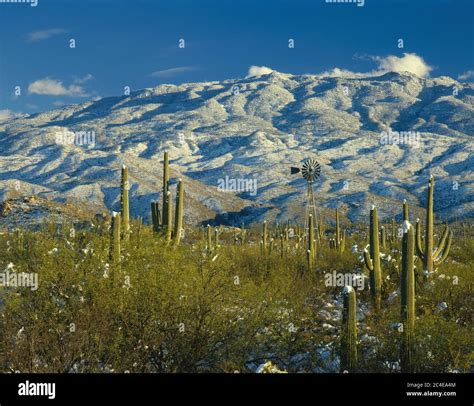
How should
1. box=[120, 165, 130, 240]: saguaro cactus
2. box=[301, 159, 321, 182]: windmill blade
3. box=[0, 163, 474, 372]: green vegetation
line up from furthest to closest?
box=[301, 159, 321, 182]: windmill blade < box=[120, 165, 130, 240]: saguaro cactus < box=[0, 163, 474, 372]: green vegetation

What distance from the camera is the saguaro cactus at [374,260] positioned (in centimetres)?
1786

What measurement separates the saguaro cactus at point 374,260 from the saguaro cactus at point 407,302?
5.32 metres

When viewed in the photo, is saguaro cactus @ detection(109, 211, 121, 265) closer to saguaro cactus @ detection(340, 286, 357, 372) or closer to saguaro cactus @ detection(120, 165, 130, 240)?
saguaro cactus @ detection(120, 165, 130, 240)

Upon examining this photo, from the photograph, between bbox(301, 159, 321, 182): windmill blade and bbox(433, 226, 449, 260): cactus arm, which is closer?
bbox(433, 226, 449, 260): cactus arm

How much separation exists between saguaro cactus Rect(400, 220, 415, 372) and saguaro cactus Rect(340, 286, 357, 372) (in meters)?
1.24

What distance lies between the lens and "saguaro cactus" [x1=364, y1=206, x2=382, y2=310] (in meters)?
17.9

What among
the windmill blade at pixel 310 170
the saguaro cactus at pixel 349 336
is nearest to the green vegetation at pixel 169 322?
the saguaro cactus at pixel 349 336

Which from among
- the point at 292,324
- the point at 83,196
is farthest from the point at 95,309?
the point at 83,196

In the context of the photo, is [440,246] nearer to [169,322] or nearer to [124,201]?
[124,201]

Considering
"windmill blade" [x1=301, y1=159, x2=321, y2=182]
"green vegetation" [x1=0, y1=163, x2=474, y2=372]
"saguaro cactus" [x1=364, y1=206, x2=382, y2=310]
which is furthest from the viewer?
"windmill blade" [x1=301, y1=159, x2=321, y2=182]

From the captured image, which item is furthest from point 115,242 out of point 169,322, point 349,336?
point 349,336

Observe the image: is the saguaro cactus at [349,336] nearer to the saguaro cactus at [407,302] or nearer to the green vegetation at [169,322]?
the green vegetation at [169,322]

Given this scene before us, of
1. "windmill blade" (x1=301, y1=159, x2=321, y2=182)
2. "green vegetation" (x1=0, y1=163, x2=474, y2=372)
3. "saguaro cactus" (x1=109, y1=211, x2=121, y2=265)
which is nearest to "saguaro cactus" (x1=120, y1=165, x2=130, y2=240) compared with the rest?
"green vegetation" (x1=0, y1=163, x2=474, y2=372)

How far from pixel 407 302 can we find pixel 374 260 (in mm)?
6172
